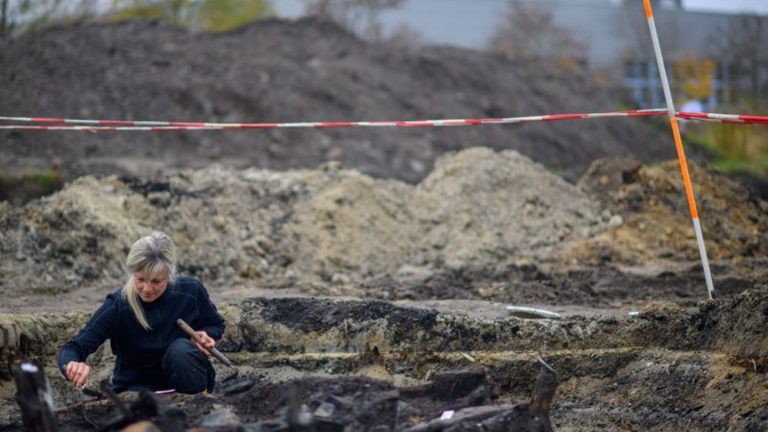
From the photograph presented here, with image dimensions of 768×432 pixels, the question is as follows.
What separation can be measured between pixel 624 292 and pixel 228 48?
1403 cm

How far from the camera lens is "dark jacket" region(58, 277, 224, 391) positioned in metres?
6.56

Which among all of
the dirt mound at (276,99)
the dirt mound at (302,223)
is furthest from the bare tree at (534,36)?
Answer: the dirt mound at (302,223)

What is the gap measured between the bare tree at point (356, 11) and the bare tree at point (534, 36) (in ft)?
20.7

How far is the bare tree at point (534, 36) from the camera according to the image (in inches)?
1455

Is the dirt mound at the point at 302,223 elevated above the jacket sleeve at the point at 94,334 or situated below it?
below

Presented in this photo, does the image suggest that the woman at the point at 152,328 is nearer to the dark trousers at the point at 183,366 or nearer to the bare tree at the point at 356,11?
the dark trousers at the point at 183,366

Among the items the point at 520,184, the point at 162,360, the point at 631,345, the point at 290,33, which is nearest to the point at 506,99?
the point at 290,33

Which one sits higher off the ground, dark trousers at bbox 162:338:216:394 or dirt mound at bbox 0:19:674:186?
dirt mound at bbox 0:19:674:186

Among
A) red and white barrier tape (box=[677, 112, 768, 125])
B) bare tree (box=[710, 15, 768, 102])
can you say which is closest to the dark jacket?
red and white barrier tape (box=[677, 112, 768, 125])

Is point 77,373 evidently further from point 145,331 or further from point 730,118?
point 730,118

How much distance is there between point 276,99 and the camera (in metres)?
21.1

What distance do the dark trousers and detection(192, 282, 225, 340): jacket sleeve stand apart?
0.82ft

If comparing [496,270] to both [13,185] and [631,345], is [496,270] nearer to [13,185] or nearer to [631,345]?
[631,345]

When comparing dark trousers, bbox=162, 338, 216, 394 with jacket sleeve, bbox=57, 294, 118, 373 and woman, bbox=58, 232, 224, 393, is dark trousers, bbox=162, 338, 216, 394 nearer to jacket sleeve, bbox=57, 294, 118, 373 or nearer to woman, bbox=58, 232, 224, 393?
woman, bbox=58, 232, 224, 393
